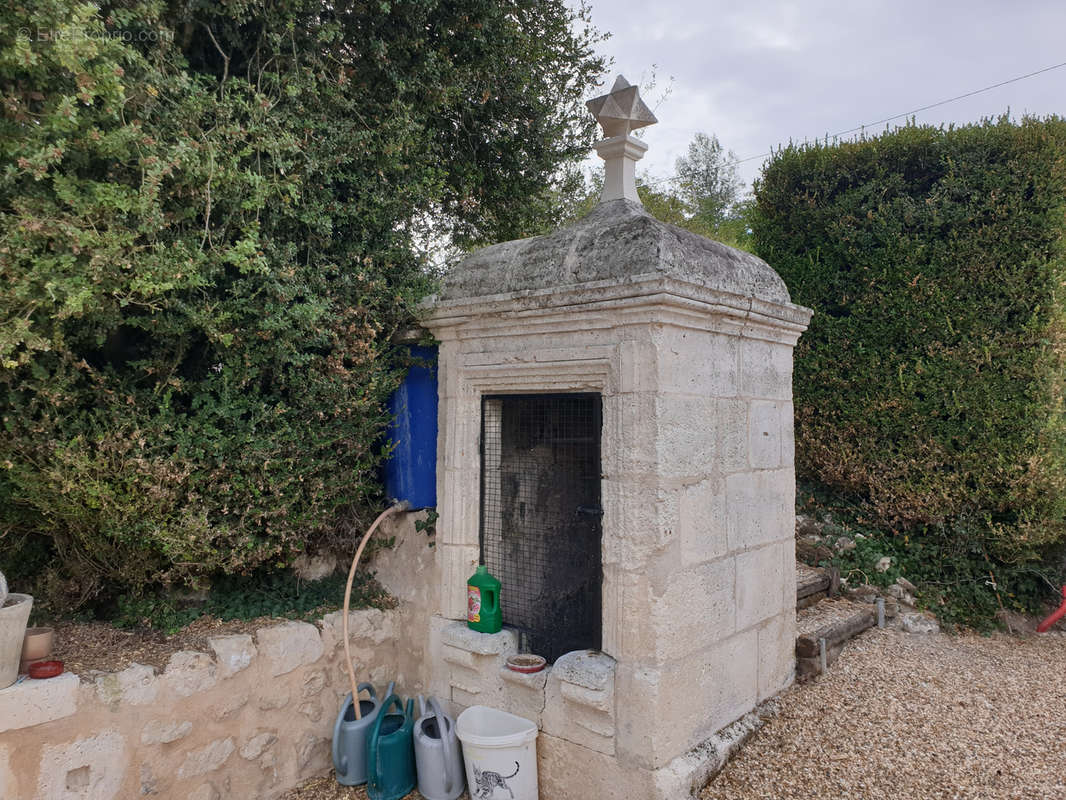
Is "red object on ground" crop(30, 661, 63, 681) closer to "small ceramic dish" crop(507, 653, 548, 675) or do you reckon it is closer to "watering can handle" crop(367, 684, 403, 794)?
"watering can handle" crop(367, 684, 403, 794)

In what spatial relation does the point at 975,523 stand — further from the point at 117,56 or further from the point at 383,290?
the point at 117,56

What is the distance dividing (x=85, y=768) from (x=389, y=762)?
4.32 ft

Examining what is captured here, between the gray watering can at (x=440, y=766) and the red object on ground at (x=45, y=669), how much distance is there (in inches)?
64.7

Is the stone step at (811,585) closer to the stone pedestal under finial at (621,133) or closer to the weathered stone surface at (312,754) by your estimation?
the stone pedestal under finial at (621,133)

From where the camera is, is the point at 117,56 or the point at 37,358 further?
the point at 37,358

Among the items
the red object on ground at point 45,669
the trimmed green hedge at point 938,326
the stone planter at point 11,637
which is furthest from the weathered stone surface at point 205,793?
the trimmed green hedge at point 938,326

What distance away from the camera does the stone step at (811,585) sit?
15.3 ft

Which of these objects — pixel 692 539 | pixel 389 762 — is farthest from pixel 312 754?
pixel 692 539

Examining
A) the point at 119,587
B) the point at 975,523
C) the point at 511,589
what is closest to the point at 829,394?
the point at 975,523

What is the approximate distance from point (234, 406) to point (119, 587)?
1277 millimetres

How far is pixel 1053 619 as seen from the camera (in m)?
4.74

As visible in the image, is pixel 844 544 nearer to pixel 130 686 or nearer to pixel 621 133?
pixel 621 133

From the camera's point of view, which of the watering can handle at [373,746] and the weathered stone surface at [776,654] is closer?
the watering can handle at [373,746]

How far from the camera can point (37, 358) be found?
9.30ft
